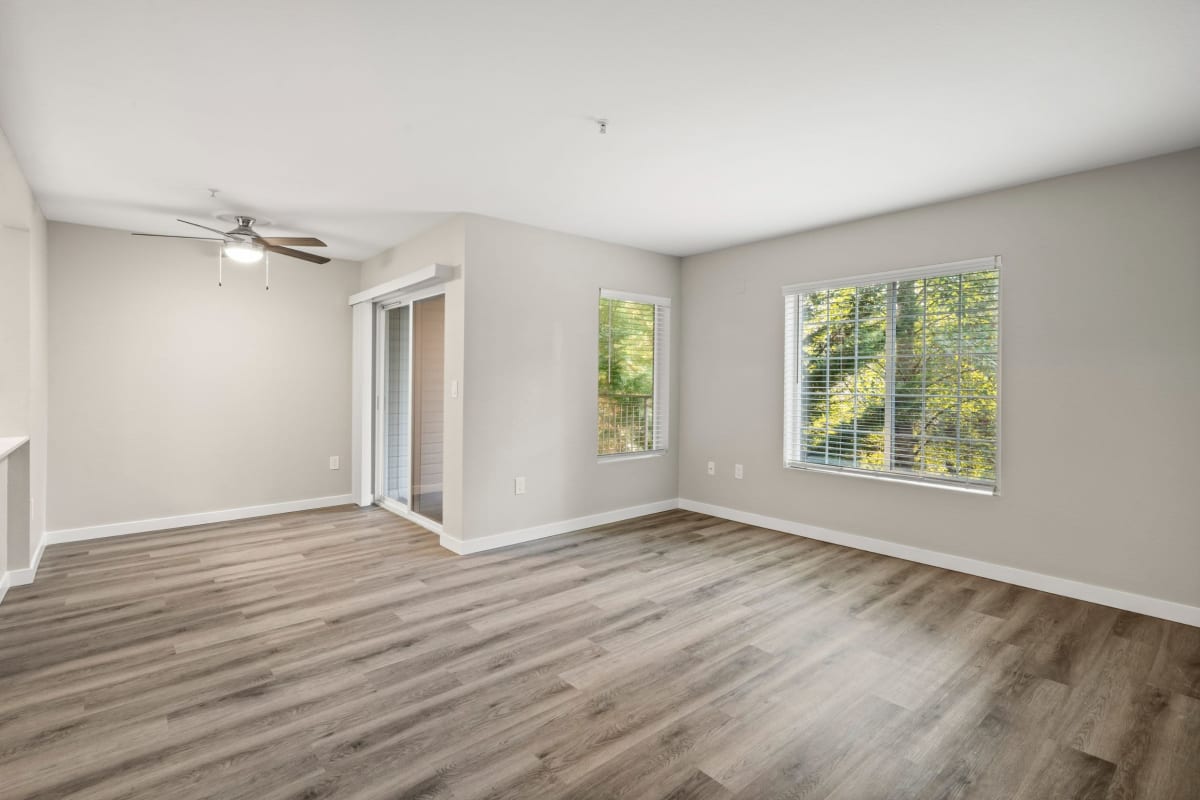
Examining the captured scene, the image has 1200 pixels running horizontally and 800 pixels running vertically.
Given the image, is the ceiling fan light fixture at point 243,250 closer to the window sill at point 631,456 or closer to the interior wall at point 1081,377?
the window sill at point 631,456

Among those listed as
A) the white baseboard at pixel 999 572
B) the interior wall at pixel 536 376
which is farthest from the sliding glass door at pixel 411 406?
the white baseboard at pixel 999 572

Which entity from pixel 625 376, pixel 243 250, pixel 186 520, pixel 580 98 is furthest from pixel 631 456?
pixel 186 520

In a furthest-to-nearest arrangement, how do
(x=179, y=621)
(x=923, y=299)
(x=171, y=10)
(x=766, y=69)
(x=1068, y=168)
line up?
1. (x=923, y=299)
2. (x=1068, y=168)
3. (x=179, y=621)
4. (x=766, y=69)
5. (x=171, y=10)

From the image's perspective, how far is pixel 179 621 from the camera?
2.98 m

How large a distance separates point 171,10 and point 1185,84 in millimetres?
3894

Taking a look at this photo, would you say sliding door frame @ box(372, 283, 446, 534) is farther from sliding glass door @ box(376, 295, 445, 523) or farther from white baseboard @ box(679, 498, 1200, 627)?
white baseboard @ box(679, 498, 1200, 627)

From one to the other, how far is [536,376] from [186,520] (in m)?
3.29

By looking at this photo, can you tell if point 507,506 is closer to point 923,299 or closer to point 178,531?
point 178,531

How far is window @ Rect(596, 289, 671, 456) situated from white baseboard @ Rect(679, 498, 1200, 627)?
1.16m

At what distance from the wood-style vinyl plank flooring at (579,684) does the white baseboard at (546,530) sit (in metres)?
0.25

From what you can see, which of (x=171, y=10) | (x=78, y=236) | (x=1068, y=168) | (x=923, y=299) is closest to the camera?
(x=171, y=10)

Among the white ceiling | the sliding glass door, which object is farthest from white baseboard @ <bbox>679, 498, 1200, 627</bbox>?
the sliding glass door

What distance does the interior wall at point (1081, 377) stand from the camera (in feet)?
9.84

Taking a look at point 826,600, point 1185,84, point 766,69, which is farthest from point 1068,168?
point 826,600
